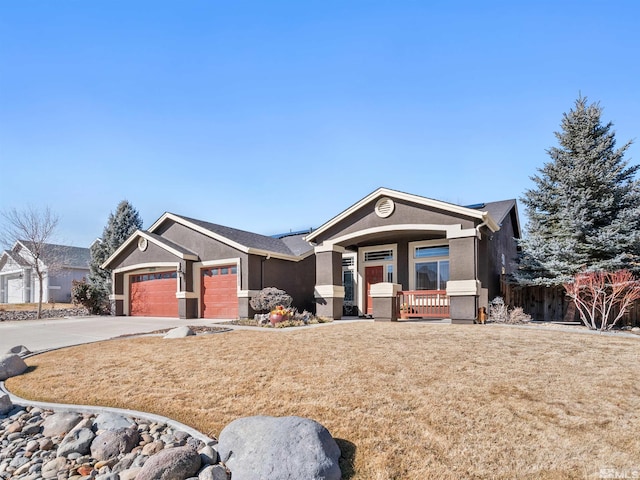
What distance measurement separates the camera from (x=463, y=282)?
40.8 feet

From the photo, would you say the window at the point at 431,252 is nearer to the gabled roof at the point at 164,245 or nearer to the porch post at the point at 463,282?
the porch post at the point at 463,282

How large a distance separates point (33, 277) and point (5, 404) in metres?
31.6

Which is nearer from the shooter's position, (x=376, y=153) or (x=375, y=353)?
(x=375, y=353)

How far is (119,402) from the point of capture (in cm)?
523

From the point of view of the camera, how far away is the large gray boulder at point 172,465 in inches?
135

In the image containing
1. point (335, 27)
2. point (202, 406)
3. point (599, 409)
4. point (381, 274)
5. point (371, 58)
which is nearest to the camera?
point (599, 409)

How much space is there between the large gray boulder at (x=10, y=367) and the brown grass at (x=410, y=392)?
31 centimetres

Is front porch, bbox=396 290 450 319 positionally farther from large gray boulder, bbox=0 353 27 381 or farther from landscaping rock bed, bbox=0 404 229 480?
large gray boulder, bbox=0 353 27 381

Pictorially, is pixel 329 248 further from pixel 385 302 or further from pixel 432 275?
pixel 432 275

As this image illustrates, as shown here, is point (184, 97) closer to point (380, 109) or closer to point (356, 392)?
point (380, 109)

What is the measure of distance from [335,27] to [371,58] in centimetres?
163

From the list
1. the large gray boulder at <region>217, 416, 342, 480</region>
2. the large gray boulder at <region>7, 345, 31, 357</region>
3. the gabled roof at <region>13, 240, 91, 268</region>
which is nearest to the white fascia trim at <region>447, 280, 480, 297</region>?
the large gray boulder at <region>217, 416, 342, 480</region>

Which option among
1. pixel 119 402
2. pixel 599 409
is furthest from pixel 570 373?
pixel 119 402

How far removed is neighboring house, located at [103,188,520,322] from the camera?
13047mm
